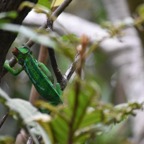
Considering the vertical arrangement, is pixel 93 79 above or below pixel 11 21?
below

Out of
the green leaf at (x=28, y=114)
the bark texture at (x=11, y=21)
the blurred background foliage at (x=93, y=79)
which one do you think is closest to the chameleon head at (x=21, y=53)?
the bark texture at (x=11, y=21)

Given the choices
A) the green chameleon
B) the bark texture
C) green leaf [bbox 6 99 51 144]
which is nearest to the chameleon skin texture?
the green chameleon

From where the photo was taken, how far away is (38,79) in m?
Result: 1.00

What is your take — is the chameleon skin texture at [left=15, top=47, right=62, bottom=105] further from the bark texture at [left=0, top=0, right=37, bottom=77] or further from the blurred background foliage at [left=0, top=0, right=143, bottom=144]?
the blurred background foliage at [left=0, top=0, right=143, bottom=144]

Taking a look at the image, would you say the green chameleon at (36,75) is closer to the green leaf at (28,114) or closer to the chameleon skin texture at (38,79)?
the chameleon skin texture at (38,79)

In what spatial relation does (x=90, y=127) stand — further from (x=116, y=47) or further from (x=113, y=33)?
(x=116, y=47)

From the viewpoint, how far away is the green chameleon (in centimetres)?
96

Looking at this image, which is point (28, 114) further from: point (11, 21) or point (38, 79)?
point (38, 79)

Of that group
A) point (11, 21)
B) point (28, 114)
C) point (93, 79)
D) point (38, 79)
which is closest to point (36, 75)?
point (38, 79)

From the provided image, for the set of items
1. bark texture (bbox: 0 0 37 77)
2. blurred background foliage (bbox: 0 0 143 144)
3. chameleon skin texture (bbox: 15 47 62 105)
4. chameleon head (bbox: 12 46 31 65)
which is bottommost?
blurred background foliage (bbox: 0 0 143 144)

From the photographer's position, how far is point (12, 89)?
2557mm

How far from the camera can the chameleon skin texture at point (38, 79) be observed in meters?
0.97

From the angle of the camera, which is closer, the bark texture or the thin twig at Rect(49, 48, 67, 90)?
the bark texture

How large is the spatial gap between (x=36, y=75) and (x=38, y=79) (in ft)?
0.08
